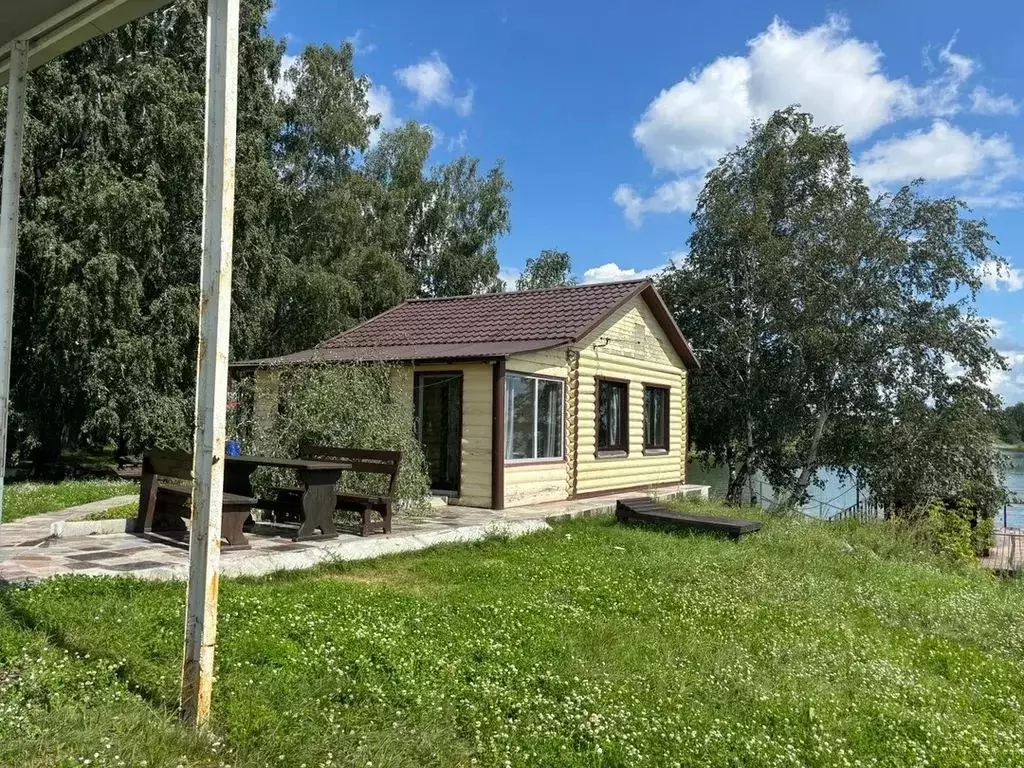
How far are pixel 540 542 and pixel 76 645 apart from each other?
219 inches

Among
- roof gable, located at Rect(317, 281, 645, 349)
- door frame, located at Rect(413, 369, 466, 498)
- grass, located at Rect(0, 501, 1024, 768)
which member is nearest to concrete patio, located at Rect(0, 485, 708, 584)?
grass, located at Rect(0, 501, 1024, 768)

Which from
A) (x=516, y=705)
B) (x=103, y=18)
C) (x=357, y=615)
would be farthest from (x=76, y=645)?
(x=103, y=18)

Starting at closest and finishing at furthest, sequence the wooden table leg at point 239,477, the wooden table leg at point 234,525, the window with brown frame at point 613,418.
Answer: the wooden table leg at point 234,525, the wooden table leg at point 239,477, the window with brown frame at point 613,418

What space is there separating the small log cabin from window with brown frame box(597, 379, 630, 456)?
3cm

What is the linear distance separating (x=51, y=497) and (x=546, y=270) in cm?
2976

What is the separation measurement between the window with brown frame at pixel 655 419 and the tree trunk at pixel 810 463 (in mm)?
5822

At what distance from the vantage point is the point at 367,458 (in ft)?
29.7

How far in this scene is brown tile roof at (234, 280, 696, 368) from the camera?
1261cm

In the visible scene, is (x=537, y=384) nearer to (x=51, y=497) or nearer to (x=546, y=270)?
(x=51, y=497)

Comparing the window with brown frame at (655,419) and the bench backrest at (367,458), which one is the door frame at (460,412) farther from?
the window with brown frame at (655,419)

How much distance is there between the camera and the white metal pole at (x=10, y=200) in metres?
4.53

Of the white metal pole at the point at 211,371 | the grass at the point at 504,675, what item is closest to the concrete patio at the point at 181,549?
the grass at the point at 504,675

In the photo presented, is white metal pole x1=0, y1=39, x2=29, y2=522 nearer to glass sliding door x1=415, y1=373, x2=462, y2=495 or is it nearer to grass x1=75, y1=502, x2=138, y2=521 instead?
grass x1=75, y1=502, x2=138, y2=521

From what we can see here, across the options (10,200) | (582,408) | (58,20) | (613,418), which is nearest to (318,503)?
(10,200)
